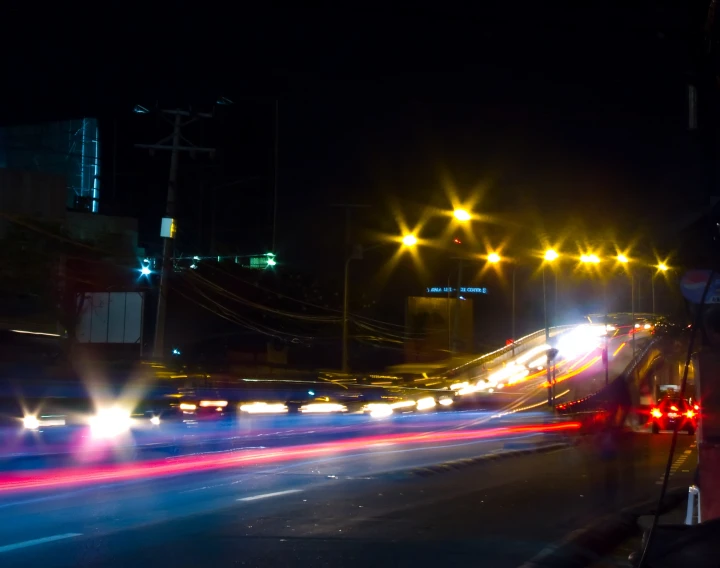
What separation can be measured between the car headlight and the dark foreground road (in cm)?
325

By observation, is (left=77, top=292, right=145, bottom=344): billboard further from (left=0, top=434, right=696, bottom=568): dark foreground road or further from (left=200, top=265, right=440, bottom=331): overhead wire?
(left=0, top=434, right=696, bottom=568): dark foreground road

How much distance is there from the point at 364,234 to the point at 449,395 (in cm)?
2863

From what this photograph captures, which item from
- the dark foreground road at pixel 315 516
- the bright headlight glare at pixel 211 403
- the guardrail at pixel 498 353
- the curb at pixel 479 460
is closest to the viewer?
the dark foreground road at pixel 315 516

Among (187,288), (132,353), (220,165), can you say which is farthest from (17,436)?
(220,165)

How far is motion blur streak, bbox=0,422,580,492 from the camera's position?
14.1m

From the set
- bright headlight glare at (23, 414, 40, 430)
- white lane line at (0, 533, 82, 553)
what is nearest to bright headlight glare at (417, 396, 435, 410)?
bright headlight glare at (23, 414, 40, 430)

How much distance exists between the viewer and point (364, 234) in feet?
228

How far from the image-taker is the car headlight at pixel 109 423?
18297mm

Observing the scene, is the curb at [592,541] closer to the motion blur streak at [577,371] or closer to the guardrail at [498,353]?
the guardrail at [498,353]

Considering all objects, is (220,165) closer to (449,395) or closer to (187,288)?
(187,288)

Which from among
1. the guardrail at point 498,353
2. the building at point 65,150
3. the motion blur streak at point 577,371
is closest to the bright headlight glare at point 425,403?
the guardrail at point 498,353

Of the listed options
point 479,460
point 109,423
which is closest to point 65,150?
point 109,423

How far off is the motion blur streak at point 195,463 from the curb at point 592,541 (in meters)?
8.03

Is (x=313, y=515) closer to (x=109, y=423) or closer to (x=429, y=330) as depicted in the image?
(x=109, y=423)
